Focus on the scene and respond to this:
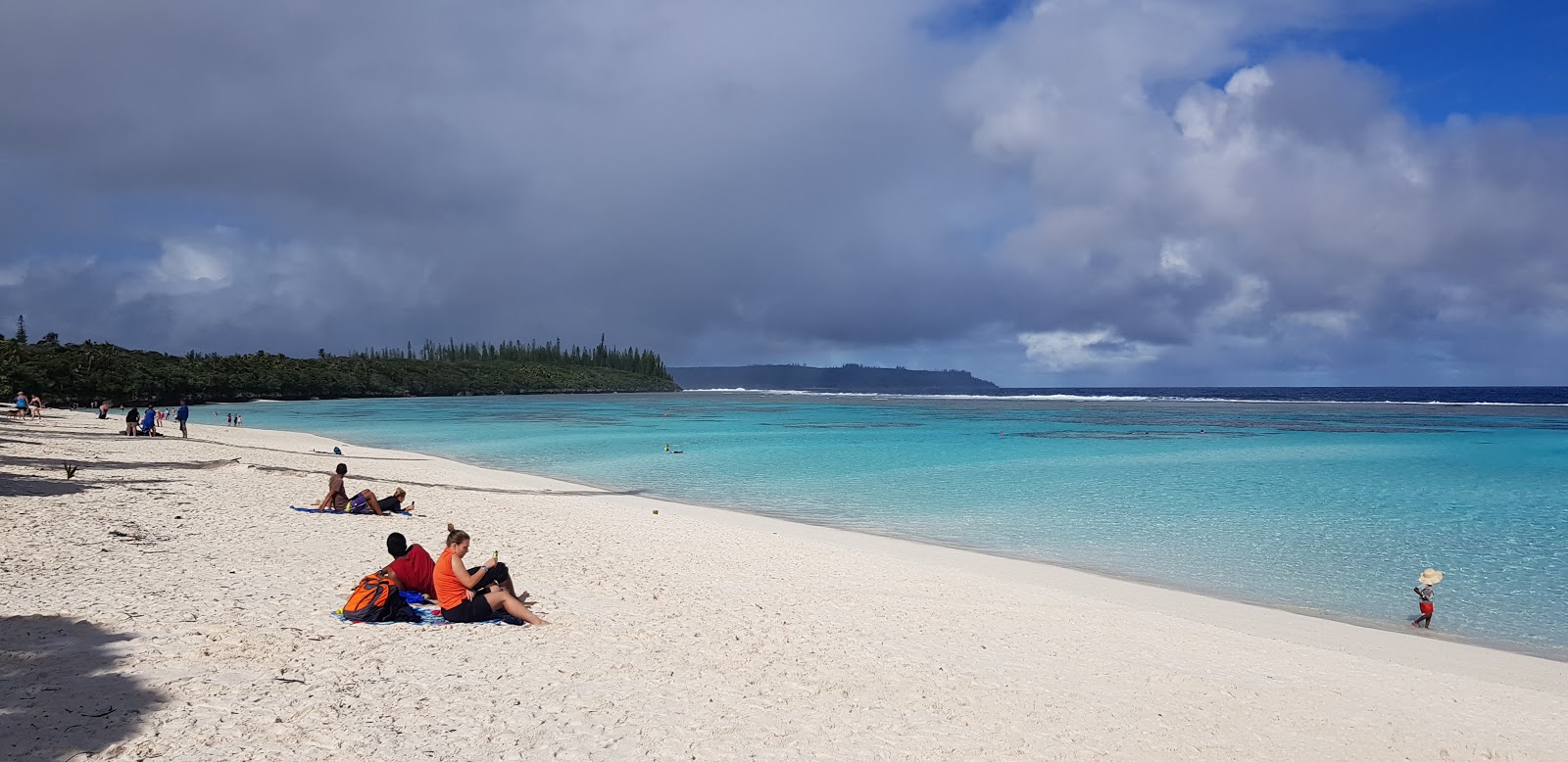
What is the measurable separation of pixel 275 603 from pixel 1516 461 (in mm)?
49758

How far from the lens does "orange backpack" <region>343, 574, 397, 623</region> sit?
30.0ft

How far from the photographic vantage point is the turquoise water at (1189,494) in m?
14.7

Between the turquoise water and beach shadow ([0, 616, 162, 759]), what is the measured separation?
14538 mm

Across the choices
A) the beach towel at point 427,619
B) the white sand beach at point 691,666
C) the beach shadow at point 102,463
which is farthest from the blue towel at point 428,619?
the beach shadow at point 102,463

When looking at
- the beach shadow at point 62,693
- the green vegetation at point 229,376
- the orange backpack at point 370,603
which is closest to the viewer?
the beach shadow at point 62,693

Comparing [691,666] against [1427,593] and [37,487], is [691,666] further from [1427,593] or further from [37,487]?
[37,487]

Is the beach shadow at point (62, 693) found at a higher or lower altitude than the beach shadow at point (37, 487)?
lower

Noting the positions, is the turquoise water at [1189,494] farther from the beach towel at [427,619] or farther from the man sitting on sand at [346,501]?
the beach towel at [427,619]

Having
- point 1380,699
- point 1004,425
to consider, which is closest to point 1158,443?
point 1004,425

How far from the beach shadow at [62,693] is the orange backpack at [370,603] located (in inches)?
79.5

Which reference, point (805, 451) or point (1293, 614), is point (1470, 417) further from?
point (1293, 614)

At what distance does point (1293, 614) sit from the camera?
40.5ft

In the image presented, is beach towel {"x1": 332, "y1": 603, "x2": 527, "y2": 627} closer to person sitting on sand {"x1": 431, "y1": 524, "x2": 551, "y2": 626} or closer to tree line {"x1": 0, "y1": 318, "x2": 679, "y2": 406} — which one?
person sitting on sand {"x1": 431, "y1": 524, "x2": 551, "y2": 626}

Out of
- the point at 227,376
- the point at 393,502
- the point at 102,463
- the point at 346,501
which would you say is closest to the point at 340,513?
the point at 346,501
